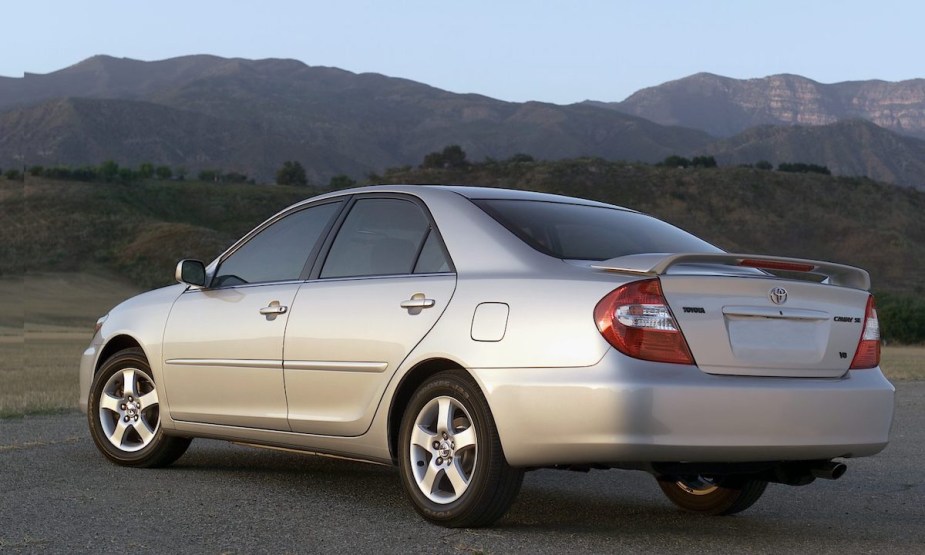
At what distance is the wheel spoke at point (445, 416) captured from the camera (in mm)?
5543

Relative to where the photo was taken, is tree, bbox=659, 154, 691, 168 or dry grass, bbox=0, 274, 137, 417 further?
tree, bbox=659, 154, 691, 168

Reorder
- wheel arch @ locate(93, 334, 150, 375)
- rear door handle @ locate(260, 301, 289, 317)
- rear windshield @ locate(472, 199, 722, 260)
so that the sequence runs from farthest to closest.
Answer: wheel arch @ locate(93, 334, 150, 375), rear door handle @ locate(260, 301, 289, 317), rear windshield @ locate(472, 199, 722, 260)

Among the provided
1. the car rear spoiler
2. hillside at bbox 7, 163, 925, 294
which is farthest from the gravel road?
hillside at bbox 7, 163, 925, 294

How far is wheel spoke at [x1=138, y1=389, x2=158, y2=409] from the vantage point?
24.8 feet

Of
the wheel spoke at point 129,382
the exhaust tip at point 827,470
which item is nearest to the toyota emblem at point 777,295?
the exhaust tip at point 827,470

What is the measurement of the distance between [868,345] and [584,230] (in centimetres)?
139

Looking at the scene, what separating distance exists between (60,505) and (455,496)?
6.70 feet

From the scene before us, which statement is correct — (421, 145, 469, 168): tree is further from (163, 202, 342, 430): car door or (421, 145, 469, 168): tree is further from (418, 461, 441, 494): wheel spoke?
A: (418, 461, 441, 494): wheel spoke

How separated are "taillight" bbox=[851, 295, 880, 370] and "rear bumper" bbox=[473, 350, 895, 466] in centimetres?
21

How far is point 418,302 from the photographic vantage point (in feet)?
18.9

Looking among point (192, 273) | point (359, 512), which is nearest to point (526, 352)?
point (359, 512)

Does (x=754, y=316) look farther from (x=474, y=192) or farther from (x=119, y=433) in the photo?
(x=119, y=433)

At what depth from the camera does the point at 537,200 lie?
249 inches

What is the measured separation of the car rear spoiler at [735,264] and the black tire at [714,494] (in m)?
1.10
